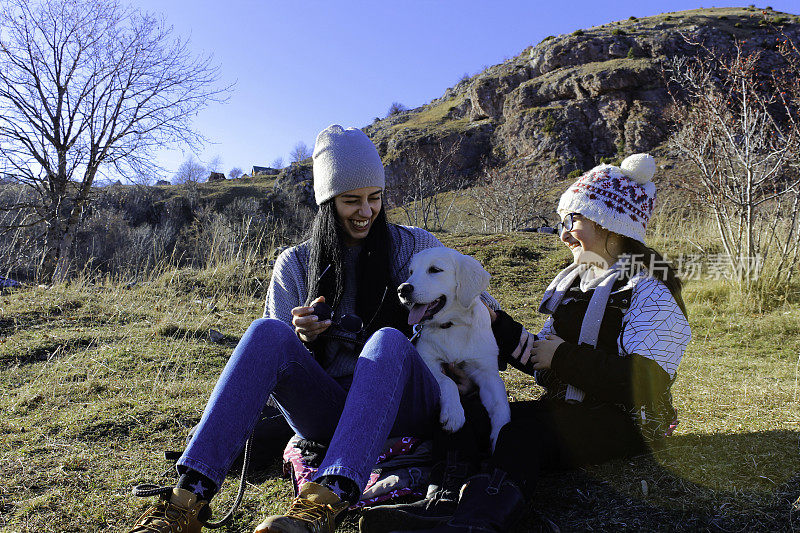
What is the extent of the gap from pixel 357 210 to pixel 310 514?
138 centimetres

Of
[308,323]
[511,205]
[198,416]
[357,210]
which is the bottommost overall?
[198,416]

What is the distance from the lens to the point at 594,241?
224 cm

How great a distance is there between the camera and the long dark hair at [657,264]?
203cm

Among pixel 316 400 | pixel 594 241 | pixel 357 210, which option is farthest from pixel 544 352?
pixel 357 210

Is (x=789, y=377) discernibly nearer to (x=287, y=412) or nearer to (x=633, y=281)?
(x=633, y=281)

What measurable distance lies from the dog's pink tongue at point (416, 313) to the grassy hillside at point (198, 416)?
32.2 inches

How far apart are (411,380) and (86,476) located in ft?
5.29

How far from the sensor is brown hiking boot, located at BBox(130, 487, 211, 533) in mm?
1399

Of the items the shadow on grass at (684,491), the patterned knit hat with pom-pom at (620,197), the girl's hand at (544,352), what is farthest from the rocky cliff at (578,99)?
the girl's hand at (544,352)

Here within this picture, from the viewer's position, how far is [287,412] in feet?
6.32

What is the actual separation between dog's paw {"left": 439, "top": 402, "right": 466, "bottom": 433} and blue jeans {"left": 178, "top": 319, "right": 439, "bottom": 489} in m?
0.05

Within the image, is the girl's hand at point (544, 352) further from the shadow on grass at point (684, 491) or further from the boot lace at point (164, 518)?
the boot lace at point (164, 518)

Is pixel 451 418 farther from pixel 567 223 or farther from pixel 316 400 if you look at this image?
pixel 567 223

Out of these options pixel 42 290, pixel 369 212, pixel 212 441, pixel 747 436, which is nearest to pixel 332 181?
pixel 369 212
